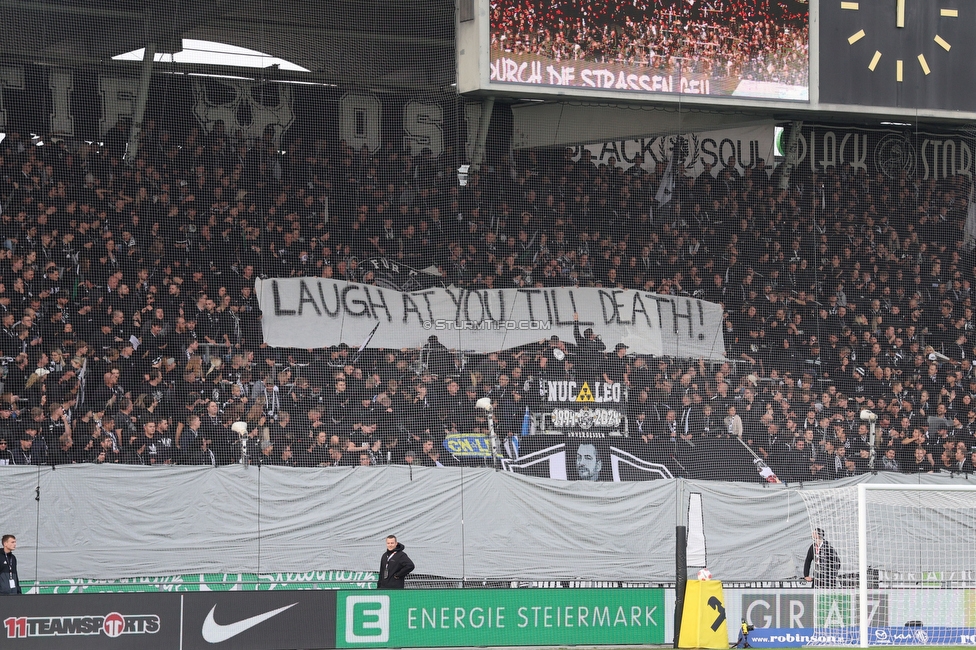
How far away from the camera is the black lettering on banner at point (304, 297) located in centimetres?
1719

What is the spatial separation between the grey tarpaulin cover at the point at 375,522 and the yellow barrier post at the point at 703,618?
2767 mm

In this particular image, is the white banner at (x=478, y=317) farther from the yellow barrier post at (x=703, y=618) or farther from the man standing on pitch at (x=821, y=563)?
the yellow barrier post at (x=703, y=618)

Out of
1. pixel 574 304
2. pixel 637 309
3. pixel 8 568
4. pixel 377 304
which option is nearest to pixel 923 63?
pixel 637 309

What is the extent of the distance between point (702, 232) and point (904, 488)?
238 inches

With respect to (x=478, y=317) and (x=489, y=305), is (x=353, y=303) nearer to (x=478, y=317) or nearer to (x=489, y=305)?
(x=478, y=317)

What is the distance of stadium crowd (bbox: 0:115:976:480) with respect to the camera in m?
15.5

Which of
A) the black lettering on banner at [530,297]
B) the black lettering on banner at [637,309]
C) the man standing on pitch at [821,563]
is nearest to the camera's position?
the man standing on pitch at [821,563]

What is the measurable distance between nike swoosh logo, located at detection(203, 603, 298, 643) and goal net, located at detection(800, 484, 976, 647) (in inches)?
242

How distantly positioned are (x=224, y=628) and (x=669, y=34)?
946 centimetres

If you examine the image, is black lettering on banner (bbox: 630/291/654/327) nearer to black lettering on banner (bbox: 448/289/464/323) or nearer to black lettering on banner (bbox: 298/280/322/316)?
black lettering on banner (bbox: 448/289/464/323)

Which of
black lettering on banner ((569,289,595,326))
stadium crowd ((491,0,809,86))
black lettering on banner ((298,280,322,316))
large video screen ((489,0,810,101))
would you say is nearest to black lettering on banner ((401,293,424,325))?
black lettering on banner ((298,280,322,316))

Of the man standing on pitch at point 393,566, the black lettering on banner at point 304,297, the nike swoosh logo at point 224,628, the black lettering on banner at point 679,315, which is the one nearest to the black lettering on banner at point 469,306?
the black lettering on banner at point 304,297

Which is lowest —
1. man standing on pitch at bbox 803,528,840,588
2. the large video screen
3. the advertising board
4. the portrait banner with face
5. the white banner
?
the advertising board

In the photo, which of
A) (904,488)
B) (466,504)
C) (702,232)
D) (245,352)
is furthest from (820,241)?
(245,352)
